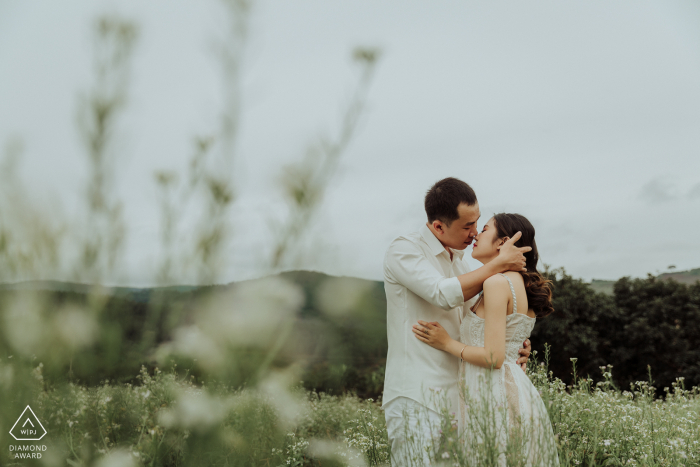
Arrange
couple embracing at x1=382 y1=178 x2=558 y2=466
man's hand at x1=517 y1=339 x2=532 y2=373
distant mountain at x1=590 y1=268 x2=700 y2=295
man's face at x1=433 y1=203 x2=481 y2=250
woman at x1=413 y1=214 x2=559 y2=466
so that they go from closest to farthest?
woman at x1=413 y1=214 x2=559 y2=466 < couple embracing at x1=382 y1=178 x2=558 y2=466 < man's face at x1=433 y1=203 x2=481 y2=250 < man's hand at x1=517 y1=339 x2=532 y2=373 < distant mountain at x1=590 y1=268 x2=700 y2=295

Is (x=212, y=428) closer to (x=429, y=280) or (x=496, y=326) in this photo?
(x=429, y=280)

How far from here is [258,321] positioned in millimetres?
892

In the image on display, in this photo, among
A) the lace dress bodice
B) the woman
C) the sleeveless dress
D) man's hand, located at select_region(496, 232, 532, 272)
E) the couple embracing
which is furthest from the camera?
the lace dress bodice

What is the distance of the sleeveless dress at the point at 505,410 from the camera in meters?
2.39

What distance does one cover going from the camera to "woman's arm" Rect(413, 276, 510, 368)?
→ 2881mm

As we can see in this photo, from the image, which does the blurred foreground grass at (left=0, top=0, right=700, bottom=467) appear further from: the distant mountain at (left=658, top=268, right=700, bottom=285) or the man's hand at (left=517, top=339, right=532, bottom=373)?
the distant mountain at (left=658, top=268, right=700, bottom=285)

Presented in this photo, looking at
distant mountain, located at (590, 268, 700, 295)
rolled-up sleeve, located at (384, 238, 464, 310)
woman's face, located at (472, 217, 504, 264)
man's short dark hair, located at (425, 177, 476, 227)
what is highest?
man's short dark hair, located at (425, 177, 476, 227)

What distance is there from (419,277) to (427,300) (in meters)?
0.16

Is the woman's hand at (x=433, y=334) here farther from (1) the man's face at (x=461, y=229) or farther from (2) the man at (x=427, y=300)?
(1) the man's face at (x=461, y=229)

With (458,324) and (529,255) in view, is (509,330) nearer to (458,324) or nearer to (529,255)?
(458,324)

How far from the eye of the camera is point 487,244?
3.26 metres

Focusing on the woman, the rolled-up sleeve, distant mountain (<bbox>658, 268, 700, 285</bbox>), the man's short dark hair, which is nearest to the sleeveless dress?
the woman

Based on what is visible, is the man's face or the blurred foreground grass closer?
the blurred foreground grass

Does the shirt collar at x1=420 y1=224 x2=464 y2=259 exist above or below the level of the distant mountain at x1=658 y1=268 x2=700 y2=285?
above
